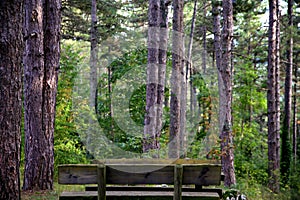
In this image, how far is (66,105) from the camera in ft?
44.1

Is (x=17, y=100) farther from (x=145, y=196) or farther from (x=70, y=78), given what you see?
(x=70, y=78)

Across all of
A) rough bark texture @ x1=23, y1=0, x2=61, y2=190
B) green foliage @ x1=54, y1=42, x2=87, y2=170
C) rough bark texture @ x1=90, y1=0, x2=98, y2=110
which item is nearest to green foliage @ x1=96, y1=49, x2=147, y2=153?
rough bark texture @ x1=90, y1=0, x2=98, y2=110

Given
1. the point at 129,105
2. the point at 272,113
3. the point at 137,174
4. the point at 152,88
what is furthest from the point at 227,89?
the point at 129,105

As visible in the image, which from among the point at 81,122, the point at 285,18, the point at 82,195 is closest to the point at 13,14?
the point at 82,195

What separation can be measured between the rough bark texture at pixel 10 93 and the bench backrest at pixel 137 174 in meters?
0.67

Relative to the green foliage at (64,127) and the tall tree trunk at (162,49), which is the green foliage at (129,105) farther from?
the green foliage at (64,127)

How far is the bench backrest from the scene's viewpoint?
5.18 metres

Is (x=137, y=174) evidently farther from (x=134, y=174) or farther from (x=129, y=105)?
(x=129, y=105)

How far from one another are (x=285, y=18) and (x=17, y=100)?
68.8 feet

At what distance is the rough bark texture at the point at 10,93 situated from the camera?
5.29 meters

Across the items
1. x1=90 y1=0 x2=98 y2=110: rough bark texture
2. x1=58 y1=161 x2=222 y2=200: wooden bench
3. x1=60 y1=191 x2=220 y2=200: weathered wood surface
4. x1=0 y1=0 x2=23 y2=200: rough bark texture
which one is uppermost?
x1=90 y1=0 x2=98 y2=110: rough bark texture

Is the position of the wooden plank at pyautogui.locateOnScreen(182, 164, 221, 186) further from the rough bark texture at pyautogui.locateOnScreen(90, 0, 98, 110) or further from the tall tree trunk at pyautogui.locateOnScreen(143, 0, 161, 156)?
the rough bark texture at pyautogui.locateOnScreen(90, 0, 98, 110)

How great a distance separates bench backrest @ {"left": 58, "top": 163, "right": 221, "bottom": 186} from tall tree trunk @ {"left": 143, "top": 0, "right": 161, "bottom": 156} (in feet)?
25.1

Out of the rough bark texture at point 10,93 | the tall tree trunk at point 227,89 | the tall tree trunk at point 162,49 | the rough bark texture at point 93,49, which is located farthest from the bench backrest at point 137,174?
the rough bark texture at point 93,49
